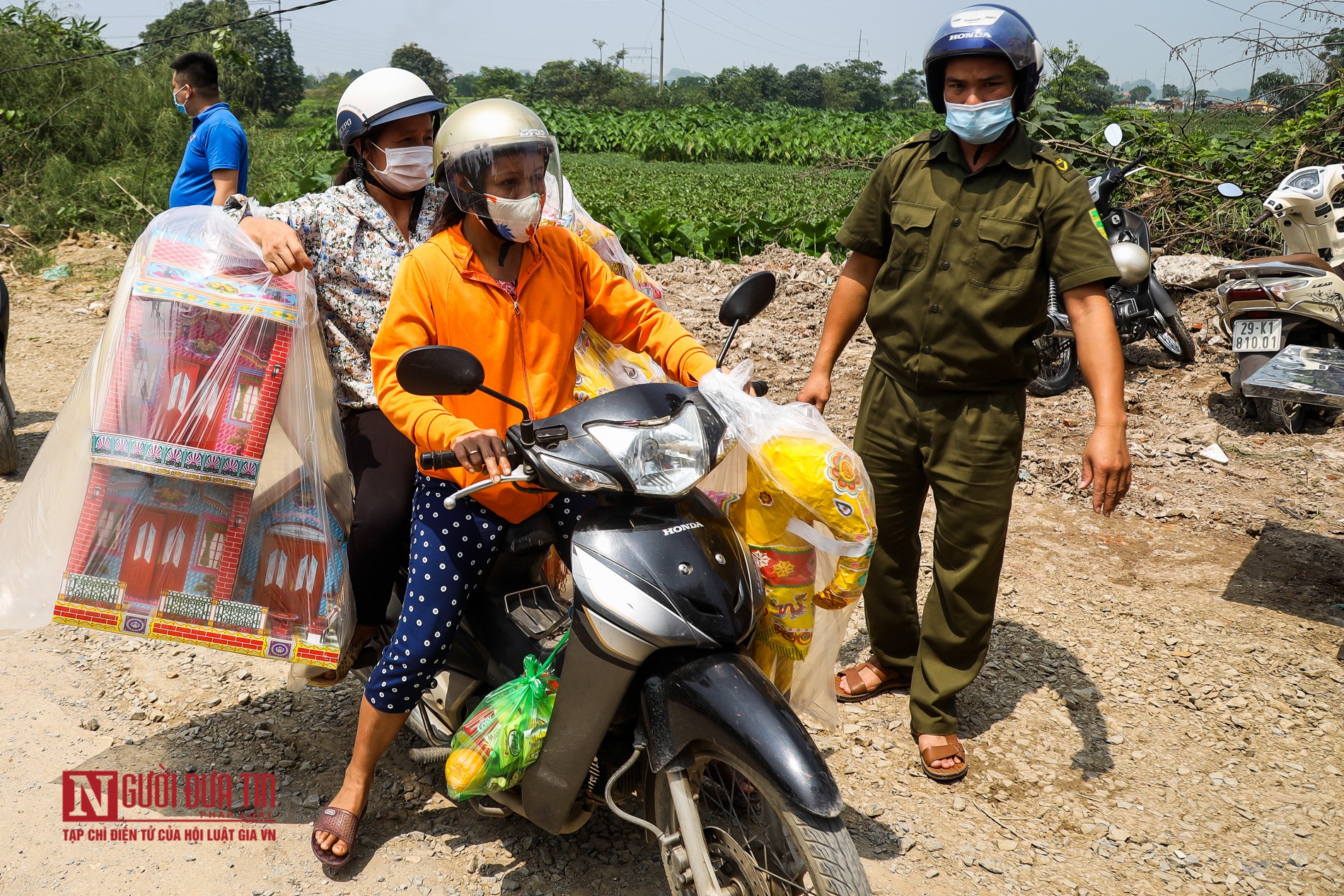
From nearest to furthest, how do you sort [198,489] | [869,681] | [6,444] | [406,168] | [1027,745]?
[198,489] < [406,168] < [1027,745] < [869,681] < [6,444]

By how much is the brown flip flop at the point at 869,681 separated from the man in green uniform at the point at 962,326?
0.24m

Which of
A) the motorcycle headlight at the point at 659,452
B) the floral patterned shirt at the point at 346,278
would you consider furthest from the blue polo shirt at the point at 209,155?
the motorcycle headlight at the point at 659,452

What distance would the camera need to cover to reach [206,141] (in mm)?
5473

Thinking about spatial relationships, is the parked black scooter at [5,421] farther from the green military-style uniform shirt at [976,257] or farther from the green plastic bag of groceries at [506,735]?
the green military-style uniform shirt at [976,257]

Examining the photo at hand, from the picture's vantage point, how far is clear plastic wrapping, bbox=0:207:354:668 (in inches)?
100

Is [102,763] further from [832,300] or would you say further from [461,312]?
[832,300]

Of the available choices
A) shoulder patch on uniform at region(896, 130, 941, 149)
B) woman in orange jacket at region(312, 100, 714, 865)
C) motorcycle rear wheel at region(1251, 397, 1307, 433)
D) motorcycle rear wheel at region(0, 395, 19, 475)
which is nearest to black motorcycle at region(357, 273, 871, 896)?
woman in orange jacket at region(312, 100, 714, 865)

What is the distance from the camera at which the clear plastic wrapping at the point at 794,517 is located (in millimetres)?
2314

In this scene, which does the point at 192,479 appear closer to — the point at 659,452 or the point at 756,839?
the point at 659,452

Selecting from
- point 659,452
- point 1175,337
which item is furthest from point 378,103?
point 1175,337

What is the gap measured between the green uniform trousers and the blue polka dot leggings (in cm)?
117

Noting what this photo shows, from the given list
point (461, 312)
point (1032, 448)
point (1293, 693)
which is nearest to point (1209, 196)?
point (1032, 448)

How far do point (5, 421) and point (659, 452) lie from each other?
15.5 ft

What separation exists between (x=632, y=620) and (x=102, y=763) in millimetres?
1979
